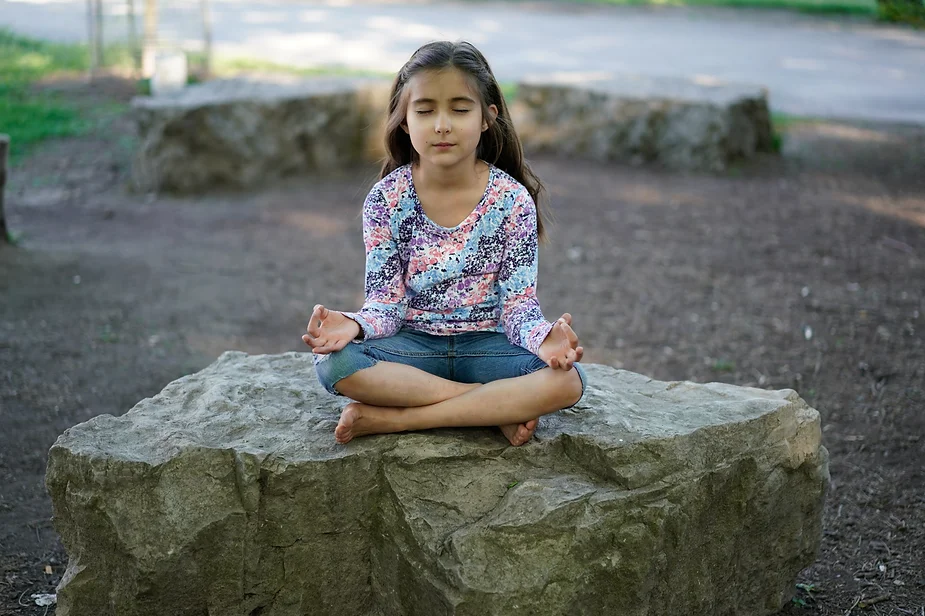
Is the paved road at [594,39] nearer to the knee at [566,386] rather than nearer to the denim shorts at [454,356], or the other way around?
the denim shorts at [454,356]

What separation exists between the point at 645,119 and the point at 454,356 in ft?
17.4

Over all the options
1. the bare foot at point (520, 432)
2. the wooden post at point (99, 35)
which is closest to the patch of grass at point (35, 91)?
the wooden post at point (99, 35)

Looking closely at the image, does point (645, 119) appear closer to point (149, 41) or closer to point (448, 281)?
point (149, 41)

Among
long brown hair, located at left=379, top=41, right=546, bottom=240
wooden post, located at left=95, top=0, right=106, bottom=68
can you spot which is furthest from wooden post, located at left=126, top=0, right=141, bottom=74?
long brown hair, located at left=379, top=41, right=546, bottom=240

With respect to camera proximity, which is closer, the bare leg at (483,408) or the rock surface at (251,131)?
the bare leg at (483,408)

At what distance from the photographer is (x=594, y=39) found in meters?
12.0

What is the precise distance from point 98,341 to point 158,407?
6.58ft

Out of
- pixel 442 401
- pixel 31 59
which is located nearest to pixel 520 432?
pixel 442 401

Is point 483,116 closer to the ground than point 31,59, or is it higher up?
higher up

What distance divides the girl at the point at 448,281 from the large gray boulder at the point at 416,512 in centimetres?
11

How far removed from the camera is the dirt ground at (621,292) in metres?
3.48

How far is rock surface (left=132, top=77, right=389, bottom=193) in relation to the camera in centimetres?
702

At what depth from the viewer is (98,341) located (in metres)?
4.61

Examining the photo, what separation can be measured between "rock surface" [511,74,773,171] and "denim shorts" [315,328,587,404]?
201 inches
